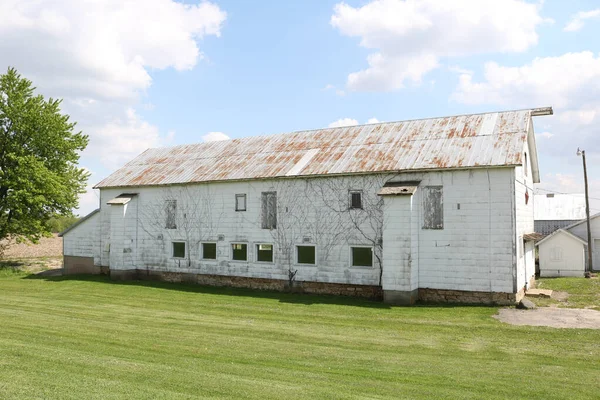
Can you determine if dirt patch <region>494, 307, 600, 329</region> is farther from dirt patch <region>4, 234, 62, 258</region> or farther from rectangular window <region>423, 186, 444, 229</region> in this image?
dirt patch <region>4, 234, 62, 258</region>

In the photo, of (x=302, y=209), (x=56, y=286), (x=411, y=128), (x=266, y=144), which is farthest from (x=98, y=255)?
(x=411, y=128)

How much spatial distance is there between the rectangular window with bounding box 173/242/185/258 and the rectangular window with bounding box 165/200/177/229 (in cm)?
103

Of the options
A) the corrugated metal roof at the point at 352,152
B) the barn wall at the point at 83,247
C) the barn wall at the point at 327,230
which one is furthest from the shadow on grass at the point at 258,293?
the corrugated metal roof at the point at 352,152

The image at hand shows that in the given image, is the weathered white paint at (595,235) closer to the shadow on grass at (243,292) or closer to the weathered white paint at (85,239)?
the shadow on grass at (243,292)

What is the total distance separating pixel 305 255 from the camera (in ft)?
77.7

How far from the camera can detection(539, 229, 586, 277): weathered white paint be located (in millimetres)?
30391

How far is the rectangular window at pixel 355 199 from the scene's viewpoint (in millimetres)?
22359

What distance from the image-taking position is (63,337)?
1356 centimetres

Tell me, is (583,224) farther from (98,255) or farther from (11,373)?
(11,373)

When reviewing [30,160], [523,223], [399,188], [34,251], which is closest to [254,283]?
[399,188]

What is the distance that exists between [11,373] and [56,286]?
62.3 ft

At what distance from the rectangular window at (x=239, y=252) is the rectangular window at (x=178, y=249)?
3.63 meters

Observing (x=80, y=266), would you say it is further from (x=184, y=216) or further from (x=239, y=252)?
(x=239, y=252)

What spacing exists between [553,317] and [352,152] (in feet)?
38.5
